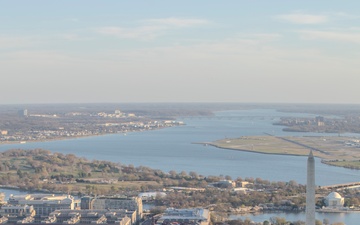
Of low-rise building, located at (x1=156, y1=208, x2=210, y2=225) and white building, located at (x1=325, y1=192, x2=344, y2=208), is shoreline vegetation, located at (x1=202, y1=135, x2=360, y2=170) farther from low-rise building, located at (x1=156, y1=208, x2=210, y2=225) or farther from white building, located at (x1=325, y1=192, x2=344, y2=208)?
low-rise building, located at (x1=156, y1=208, x2=210, y2=225)

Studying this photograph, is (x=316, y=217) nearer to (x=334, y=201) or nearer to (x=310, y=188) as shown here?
(x=334, y=201)

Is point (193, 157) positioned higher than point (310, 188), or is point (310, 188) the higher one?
point (310, 188)

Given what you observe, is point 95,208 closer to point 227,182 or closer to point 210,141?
point 227,182

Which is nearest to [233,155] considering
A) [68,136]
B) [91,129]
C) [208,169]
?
[208,169]

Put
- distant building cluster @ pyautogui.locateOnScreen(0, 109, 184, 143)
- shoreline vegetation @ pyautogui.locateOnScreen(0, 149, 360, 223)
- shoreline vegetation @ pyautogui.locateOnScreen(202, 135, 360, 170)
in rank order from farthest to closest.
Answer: distant building cluster @ pyautogui.locateOnScreen(0, 109, 184, 143)
shoreline vegetation @ pyautogui.locateOnScreen(202, 135, 360, 170)
shoreline vegetation @ pyautogui.locateOnScreen(0, 149, 360, 223)

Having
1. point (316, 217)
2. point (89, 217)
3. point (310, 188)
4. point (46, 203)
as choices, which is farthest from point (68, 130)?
point (310, 188)

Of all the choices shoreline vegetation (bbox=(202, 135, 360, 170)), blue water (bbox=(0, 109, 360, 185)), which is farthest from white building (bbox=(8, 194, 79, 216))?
shoreline vegetation (bbox=(202, 135, 360, 170))

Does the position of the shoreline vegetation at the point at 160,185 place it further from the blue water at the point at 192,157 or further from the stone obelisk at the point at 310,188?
the stone obelisk at the point at 310,188

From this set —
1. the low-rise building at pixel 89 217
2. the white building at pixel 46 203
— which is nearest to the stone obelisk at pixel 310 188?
the low-rise building at pixel 89 217
